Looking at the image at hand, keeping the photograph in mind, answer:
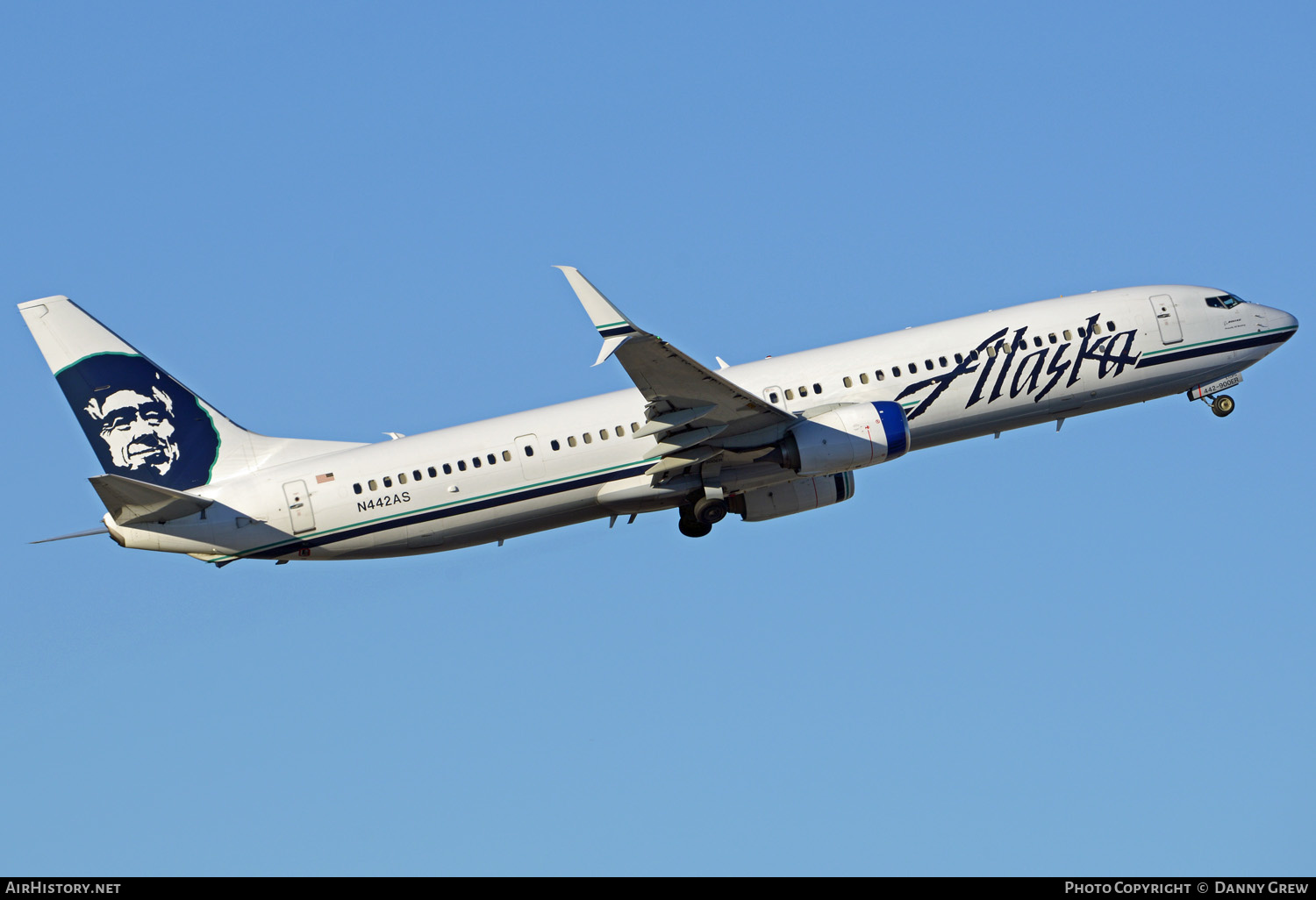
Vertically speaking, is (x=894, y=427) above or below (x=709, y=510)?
above

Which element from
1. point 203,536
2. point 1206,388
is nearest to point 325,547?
point 203,536

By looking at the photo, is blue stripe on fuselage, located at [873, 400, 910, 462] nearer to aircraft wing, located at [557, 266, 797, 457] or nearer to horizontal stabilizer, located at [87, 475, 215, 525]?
aircraft wing, located at [557, 266, 797, 457]

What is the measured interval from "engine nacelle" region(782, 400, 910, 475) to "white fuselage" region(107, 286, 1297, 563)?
42.5 inches

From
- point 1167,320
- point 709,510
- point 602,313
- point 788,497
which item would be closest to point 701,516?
point 709,510

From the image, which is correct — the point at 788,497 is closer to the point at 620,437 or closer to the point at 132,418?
the point at 620,437

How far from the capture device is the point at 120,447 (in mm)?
44375

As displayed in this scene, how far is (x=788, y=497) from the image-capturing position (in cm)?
4631

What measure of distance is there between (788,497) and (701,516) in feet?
9.97

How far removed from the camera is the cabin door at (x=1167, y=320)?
46.4 meters

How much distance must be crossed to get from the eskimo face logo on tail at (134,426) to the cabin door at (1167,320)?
29.6 meters

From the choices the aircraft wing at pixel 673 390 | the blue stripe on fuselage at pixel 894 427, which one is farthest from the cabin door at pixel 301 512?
the blue stripe on fuselage at pixel 894 427

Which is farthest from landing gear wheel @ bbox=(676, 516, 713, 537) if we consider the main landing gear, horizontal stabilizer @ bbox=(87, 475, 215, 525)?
horizontal stabilizer @ bbox=(87, 475, 215, 525)

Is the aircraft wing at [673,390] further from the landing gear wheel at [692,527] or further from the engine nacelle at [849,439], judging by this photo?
the landing gear wheel at [692,527]

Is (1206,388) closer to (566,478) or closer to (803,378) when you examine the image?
(803,378)
